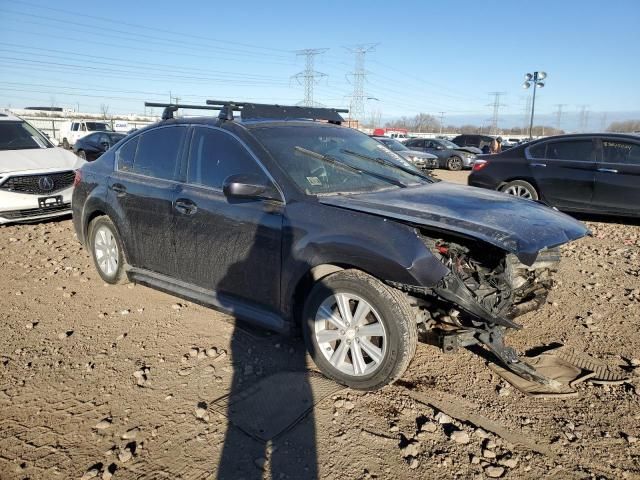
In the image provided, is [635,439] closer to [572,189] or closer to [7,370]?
[7,370]

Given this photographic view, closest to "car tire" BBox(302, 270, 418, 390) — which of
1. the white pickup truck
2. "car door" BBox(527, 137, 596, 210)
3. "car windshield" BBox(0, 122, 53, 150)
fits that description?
"car door" BBox(527, 137, 596, 210)

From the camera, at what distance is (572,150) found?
8594mm

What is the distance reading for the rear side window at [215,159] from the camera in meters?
3.73

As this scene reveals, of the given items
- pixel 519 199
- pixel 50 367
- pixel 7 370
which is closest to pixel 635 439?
pixel 519 199

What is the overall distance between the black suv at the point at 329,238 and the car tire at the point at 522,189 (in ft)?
17.0

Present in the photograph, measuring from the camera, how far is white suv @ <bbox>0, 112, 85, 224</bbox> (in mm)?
7461

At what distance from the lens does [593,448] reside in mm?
2613

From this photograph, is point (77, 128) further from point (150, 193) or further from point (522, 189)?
point (150, 193)

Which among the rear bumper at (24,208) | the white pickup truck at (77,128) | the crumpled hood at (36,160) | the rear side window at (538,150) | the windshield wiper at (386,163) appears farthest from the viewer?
the white pickup truck at (77,128)

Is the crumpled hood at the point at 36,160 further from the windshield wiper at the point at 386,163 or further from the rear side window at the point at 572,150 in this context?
the rear side window at the point at 572,150

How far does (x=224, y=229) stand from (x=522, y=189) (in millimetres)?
6894

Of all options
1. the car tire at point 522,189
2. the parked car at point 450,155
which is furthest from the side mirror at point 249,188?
the parked car at point 450,155

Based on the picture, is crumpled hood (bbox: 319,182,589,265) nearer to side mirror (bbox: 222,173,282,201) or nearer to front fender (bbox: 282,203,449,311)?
front fender (bbox: 282,203,449,311)

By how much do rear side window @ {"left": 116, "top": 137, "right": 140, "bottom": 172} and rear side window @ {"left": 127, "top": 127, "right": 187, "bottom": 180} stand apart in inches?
2.7
